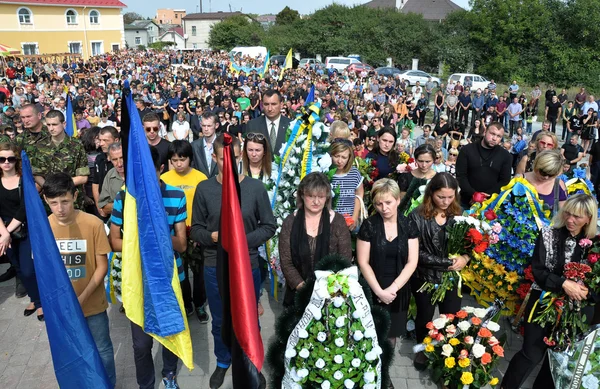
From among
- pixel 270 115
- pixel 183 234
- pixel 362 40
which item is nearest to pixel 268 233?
pixel 183 234

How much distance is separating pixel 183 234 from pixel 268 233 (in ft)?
2.42

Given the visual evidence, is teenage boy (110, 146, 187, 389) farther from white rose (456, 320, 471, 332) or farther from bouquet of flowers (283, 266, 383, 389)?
white rose (456, 320, 471, 332)

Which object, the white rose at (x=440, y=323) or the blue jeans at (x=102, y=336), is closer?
the blue jeans at (x=102, y=336)

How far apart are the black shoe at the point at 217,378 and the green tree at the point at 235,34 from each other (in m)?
57.8

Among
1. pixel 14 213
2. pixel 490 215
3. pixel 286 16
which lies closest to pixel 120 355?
pixel 14 213

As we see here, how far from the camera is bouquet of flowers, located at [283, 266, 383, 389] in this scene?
3219 mm

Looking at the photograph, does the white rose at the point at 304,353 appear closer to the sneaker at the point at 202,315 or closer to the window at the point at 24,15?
the sneaker at the point at 202,315

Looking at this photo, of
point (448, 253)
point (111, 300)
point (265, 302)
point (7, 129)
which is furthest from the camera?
point (7, 129)

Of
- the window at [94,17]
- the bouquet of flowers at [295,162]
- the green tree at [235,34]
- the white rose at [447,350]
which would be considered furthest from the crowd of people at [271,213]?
the green tree at [235,34]

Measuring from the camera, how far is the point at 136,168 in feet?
10.8

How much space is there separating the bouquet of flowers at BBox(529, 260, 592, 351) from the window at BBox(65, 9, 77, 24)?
55724mm

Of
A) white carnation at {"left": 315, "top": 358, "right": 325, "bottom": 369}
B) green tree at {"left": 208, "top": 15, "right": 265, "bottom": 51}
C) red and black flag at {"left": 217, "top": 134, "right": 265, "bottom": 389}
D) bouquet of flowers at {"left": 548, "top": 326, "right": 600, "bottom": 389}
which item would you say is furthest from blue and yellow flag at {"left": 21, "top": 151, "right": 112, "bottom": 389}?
green tree at {"left": 208, "top": 15, "right": 265, "bottom": 51}

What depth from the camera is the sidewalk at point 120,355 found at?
423 centimetres

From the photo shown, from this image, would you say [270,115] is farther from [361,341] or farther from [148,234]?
[361,341]
